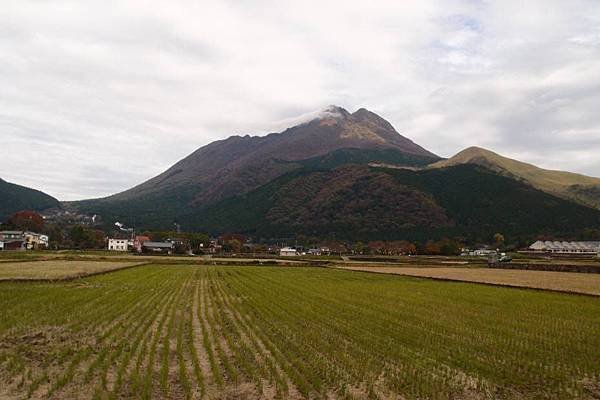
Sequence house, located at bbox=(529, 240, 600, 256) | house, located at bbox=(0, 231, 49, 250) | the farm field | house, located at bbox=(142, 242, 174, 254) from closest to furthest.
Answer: the farm field, house, located at bbox=(0, 231, 49, 250), house, located at bbox=(142, 242, 174, 254), house, located at bbox=(529, 240, 600, 256)

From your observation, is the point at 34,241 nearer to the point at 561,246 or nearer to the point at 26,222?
the point at 26,222

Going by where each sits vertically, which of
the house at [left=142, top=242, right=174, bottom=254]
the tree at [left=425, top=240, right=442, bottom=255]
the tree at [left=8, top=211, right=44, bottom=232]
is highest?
the tree at [left=8, top=211, right=44, bottom=232]

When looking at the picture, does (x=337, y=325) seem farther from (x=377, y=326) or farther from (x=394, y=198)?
(x=394, y=198)

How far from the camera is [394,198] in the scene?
188 meters

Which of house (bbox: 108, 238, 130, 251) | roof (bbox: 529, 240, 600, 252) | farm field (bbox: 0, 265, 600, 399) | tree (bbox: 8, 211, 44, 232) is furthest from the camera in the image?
tree (bbox: 8, 211, 44, 232)

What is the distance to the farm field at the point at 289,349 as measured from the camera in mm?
11320

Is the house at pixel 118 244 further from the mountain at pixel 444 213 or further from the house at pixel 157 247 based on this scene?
the mountain at pixel 444 213

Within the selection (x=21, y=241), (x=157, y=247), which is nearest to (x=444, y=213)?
(x=157, y=247)

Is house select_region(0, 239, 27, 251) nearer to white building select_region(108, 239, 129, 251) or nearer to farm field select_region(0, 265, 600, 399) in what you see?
white building select_region(108, 239, 129, 251)

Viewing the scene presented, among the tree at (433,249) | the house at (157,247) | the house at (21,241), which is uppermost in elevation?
the house at (21,241)

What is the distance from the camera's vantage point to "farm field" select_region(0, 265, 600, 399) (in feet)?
37.1

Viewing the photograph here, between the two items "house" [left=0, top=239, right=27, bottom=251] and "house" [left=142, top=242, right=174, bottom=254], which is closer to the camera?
"house" [left=0, top=239, right=27, bottom=251]

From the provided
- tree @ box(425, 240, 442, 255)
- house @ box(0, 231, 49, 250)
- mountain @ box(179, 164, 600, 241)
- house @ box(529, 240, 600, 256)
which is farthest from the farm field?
mountain @ box(179, 164, 600, 241)

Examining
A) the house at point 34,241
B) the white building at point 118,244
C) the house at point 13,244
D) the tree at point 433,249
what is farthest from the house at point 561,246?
the house at point 13,244
